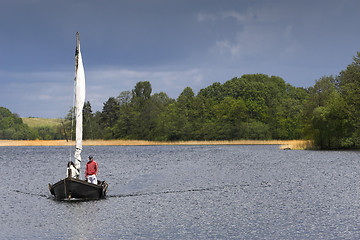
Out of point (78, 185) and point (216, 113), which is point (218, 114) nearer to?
point (216, 113)

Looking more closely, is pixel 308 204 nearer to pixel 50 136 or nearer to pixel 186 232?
pixel 186 232

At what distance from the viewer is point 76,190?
88.5 ft

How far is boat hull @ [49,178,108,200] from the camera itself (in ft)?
87.4

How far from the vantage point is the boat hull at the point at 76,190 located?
1049 inches

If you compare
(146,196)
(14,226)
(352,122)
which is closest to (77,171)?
(146,196)

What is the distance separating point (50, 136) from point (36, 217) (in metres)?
183

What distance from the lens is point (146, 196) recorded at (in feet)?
102

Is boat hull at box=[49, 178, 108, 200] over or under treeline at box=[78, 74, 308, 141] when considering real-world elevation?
under

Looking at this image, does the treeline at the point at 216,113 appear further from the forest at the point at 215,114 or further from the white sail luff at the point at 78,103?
the white sail luff at the point at 78,103

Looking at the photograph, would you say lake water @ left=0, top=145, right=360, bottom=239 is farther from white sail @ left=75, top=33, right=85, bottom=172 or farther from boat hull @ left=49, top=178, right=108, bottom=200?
white sail @ left=75, top=33, right=85, bottom=172

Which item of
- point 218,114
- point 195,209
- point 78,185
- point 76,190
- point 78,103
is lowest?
point 195,209

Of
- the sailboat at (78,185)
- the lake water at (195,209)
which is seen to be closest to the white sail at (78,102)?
the sailboat at (78,185)

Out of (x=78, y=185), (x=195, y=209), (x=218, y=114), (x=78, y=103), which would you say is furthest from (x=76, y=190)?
(x=218, y=114)

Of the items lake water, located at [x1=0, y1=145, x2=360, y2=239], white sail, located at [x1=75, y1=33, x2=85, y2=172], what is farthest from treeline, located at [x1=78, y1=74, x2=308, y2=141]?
white sail, located at [x1=75, y1=33, x2=85, y2=172]
